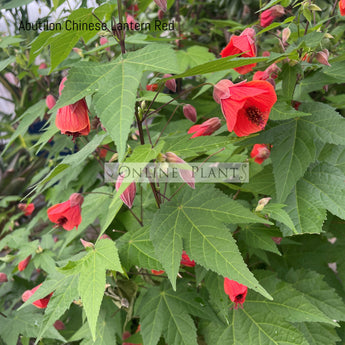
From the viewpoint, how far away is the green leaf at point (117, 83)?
0.35 meters

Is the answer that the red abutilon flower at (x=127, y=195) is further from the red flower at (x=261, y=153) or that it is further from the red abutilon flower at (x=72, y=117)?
the red flower at (x=261, y=153)

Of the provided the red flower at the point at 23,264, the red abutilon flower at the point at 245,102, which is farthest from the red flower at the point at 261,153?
the red flower at the point at 23,264

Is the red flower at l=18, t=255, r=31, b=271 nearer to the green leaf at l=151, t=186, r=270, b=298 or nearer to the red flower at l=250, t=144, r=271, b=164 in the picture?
the green leaf at l=151, t=186, r=270, b=298

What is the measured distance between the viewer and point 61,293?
21.6 inches

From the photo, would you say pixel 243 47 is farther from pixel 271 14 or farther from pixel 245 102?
pixel 271 14

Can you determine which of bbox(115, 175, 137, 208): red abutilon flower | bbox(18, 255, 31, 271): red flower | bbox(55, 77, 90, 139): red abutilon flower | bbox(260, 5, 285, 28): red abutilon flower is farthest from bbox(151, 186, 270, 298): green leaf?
bbox(18, 255, 31, 271): red flower

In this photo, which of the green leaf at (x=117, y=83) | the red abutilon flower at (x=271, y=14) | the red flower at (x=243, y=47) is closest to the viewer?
the green leaf at (x=117, y=83)

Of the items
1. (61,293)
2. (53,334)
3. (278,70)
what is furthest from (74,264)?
(278,70)

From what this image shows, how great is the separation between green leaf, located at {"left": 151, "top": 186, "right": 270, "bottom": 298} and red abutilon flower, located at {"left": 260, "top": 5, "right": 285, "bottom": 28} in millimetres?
415

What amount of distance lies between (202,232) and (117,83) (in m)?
0.26

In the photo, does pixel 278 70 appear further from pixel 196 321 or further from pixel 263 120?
pixel 196 321

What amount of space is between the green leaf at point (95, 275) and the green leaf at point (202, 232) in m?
0.07

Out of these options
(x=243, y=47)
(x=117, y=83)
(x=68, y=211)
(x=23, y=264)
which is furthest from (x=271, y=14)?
(x=23, y=264)

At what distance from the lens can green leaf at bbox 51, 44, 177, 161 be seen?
1.14 ft
